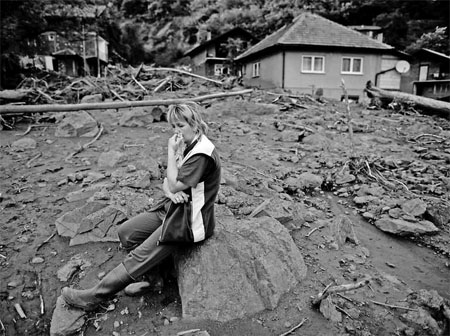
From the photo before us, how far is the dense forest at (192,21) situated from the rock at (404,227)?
59.6 ft

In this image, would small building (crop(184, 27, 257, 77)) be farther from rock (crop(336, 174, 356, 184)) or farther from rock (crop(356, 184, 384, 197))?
rock (crop(356, 184, 384, 197))

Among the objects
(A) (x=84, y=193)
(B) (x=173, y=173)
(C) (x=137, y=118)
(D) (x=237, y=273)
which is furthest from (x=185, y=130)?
(C) (x=137, y=118)

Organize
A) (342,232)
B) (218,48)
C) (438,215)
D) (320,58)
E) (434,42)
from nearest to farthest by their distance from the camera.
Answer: (342,232) < (438,215) < (320,58) < (434,42) < (218,48)

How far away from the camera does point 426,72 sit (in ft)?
99.5

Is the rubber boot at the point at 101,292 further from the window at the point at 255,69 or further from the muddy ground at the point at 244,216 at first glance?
the window at the point at 255,69

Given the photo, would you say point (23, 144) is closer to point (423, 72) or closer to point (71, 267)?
point (71, 267)

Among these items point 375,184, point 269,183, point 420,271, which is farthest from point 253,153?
point 420,271

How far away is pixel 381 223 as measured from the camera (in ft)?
16.4

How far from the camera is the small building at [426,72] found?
27.5 meters

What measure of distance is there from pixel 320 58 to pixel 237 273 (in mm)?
22724

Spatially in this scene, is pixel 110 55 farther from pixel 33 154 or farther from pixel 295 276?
pixel 295 276

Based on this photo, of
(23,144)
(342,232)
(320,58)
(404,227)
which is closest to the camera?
(342,232)

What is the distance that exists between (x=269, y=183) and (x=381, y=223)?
1.79m

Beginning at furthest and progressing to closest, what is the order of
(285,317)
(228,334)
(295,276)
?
1. (295,276)
2. (285,317)
3. (228,334)
